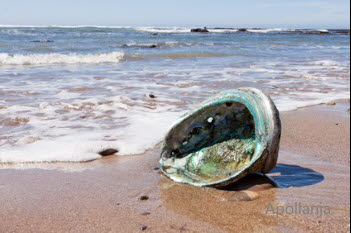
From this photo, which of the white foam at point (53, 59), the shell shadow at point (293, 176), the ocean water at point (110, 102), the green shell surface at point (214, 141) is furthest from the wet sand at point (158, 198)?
the white foam at point (53, 59)

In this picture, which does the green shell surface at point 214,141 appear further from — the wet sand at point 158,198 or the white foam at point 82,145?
the white foam at point 82,145

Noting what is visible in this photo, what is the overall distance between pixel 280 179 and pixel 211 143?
0.62 metres

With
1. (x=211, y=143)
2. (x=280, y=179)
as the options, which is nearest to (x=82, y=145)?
(x=211, y=143)

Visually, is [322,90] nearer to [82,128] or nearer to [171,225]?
[82,128]

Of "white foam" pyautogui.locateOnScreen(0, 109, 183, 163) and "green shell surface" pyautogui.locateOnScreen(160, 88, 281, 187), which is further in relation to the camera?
"white foam" pyautogui.locateOnScreen(0, 109, 183, 163)

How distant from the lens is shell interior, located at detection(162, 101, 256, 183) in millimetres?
2838

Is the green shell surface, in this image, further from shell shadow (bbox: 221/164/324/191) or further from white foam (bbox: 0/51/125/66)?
white foam (bbox: 0/51/125/66)

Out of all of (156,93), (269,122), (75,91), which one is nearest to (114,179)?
(269,122)

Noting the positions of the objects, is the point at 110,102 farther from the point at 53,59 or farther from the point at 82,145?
the point at 53,59

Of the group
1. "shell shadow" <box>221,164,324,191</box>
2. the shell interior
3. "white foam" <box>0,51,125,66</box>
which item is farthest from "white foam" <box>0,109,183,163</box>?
"white foam" <box>0,51,125,66</box>

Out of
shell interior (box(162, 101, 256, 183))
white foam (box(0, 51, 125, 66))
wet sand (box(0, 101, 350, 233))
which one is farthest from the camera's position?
white foam (box(0, 51, 125, 66))

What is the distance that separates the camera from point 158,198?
8.32 ft

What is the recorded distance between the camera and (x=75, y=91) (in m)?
6.59

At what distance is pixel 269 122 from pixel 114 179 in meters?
1.27
